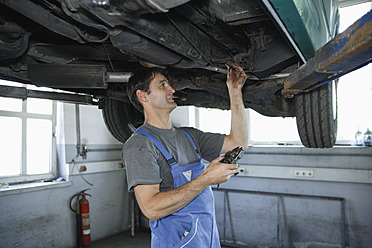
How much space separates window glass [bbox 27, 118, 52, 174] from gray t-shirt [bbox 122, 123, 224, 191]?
2775mm

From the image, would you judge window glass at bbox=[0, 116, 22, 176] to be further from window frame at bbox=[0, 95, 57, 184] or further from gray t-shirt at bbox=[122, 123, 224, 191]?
gray t-shirt at bbox=[122, 123, 224, 191]

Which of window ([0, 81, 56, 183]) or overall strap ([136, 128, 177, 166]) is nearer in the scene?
overall strap ([136, 128, 177, 166])

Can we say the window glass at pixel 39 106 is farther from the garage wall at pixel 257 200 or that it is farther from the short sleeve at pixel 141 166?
the short sleeve at pixel 141 166

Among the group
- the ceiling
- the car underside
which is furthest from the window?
the ceiling

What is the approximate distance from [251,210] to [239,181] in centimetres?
41

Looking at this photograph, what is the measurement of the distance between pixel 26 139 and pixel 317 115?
3.37 m

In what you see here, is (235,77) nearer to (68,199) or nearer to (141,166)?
(141,166)

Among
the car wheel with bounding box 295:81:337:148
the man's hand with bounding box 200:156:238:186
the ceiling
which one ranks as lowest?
the man's hand with bounding box 200:156:238:186

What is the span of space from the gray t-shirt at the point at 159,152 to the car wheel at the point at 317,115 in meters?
0.53

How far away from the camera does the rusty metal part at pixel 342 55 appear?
0.60 meters

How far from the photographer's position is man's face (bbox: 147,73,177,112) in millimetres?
1412

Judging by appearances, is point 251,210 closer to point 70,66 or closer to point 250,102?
point 250,102

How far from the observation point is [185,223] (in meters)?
1.17

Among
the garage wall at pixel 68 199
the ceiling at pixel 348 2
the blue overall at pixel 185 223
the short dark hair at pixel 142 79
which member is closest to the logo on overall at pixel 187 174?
the blue overall at pixel 185 223
